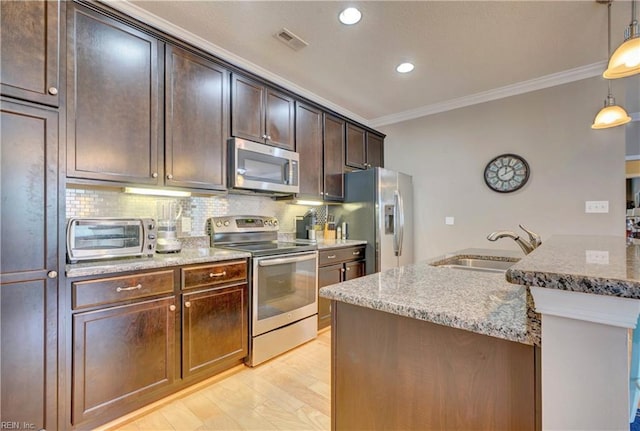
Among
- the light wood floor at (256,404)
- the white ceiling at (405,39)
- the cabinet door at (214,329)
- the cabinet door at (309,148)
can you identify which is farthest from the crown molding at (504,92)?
the light wood floor at (256,404)

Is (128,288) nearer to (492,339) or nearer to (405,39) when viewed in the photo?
(492,339)

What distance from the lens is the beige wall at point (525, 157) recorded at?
274 cm

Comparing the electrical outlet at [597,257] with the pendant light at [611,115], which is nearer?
the electrical outlet at [597,257]

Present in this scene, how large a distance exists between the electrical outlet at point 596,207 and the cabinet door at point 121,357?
367 cm

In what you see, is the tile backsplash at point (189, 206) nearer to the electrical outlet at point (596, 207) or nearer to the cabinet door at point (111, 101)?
the cabinet door at point (111, 101)

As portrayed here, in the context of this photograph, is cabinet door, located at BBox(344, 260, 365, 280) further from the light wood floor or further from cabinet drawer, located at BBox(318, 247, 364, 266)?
the light wood floor

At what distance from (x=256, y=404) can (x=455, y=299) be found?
1.54m

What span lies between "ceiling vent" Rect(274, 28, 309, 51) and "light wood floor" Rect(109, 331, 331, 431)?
254 centimetres

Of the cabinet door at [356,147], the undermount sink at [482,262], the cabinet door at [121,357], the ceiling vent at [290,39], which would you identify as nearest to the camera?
the cabinet door at [121,357]

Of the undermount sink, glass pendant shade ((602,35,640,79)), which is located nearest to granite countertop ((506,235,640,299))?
the undermount sink

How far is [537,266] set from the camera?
646 millimetres

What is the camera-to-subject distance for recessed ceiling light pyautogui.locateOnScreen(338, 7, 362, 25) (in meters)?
1.91

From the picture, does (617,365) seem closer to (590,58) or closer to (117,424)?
(117,424)

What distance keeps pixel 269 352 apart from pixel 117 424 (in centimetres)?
101
